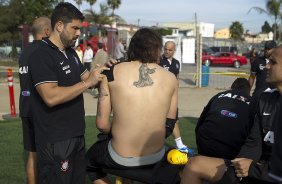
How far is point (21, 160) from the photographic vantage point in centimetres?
671

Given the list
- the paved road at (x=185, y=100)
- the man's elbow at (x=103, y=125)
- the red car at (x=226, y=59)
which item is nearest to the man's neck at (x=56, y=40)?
the man's elbow at (x=103, y=125)

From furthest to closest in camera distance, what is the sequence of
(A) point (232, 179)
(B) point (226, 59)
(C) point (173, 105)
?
(B) point (226, 59) < (C) point (173, 105) < (A) point (232, 179)

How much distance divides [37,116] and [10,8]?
21.2 m

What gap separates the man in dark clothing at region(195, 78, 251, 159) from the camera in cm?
397

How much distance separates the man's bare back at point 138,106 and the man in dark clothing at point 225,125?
53 centimetres

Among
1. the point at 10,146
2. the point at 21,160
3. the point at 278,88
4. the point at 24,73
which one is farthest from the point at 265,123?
the point at 10,146

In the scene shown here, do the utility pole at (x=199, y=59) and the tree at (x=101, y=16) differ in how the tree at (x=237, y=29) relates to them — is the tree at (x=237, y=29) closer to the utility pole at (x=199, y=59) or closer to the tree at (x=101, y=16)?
the tree at (x=101, y=16)

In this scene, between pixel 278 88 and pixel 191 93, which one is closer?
pixel 278 88

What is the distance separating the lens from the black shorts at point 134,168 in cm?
367

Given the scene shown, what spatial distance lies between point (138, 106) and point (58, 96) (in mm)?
652

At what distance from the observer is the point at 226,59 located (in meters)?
36.8

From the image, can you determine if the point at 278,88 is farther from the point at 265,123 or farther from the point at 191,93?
the point at 191,93

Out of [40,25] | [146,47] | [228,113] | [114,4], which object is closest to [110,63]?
[146,47]

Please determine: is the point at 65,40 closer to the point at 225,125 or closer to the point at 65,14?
the point at 65,14
